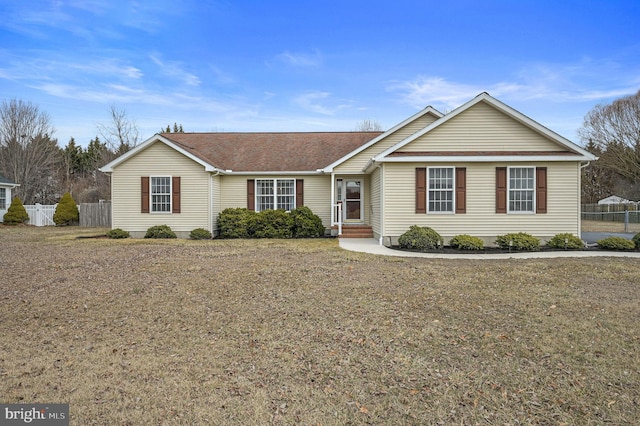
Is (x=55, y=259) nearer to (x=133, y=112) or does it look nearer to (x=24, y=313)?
(x=24, y=313)

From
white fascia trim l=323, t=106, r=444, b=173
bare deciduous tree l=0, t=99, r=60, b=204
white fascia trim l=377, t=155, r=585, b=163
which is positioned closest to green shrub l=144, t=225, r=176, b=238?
white fascia trim l=323, t=106, r=444, b=173

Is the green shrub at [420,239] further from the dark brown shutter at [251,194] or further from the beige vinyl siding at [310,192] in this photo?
the dark brown shutter at [251,194]

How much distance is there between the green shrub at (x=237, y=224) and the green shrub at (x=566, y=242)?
444 inches

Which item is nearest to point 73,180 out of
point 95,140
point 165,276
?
point 95,140

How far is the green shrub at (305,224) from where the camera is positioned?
55.8 ft

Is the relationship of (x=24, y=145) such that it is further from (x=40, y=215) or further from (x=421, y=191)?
(x=421, y=191)

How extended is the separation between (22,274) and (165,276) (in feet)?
10.7

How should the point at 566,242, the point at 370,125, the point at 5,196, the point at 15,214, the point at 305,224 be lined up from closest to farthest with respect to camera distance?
the point at 566,242 → the point at 305,224 → the point at 15,214 → the point at 5,196 → the point at 370,125

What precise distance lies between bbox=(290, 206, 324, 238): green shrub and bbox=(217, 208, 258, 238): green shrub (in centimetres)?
179

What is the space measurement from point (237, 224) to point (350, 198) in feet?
17.1

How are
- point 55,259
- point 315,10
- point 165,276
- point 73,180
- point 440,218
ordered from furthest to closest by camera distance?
point 73,180, point 315,10, point 440,218, point 55,259, point 165,276

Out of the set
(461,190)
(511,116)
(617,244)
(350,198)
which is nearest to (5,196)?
(350,198)

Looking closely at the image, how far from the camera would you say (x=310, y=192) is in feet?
60.4

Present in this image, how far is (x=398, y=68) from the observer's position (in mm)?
21562
